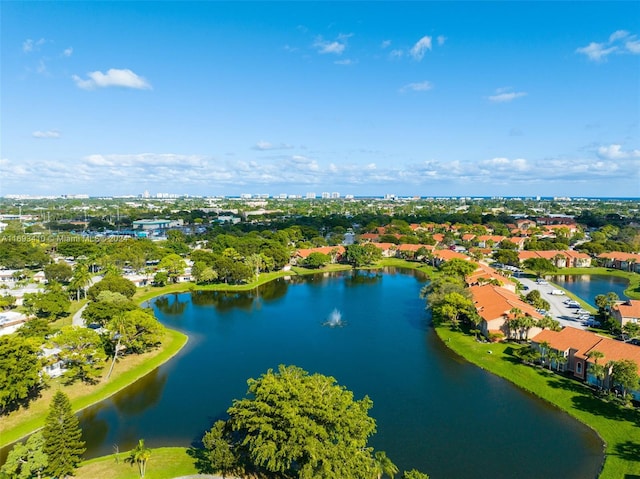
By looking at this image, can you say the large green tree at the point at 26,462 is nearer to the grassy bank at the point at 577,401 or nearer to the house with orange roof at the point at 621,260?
the grassy bank at the point at 577,401

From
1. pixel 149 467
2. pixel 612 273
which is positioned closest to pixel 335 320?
pixel 149 467

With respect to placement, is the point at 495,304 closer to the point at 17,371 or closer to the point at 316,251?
the point at 17,371

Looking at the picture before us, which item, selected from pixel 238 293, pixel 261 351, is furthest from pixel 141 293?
pixel 261 351

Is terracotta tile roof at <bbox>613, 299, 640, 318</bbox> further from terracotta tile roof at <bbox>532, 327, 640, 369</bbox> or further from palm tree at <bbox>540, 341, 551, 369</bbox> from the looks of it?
palm tree at <bbox>540, 341, 551, 369</bbox>

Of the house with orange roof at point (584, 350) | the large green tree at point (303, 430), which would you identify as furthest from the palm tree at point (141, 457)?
the house with orange roof at point (584, 350)

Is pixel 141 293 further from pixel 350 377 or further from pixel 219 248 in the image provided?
pixel 350 377

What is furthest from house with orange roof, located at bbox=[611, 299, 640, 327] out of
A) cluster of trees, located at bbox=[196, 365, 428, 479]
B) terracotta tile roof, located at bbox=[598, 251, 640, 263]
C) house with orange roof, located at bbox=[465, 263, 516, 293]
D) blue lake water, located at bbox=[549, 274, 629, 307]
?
terracotta tile roof, located at bbox=[598, 251, 640, 263]
